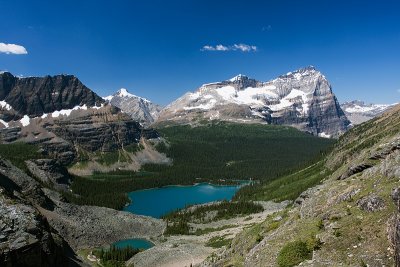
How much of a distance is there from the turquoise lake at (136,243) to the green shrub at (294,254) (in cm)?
9653

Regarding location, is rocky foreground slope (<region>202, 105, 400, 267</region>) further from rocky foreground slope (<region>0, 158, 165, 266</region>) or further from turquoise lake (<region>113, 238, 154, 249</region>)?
turquoise lake (<region>113, 238, 154, 249</region>)

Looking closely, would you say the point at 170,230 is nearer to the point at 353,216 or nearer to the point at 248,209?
the point at 248,209

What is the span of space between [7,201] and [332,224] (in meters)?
62.4

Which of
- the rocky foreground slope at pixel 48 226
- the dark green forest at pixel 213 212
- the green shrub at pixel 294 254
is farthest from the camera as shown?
the dark green forest at pixel 213 212

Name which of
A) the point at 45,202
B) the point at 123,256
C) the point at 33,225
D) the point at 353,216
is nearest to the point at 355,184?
the point at 353,216

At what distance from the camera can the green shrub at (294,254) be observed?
32.3 meters

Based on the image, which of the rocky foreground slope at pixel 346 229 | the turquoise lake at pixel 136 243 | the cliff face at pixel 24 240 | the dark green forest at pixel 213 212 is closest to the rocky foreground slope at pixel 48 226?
the cliff face at pixel 24 240

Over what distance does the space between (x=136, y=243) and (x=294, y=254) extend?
335ft

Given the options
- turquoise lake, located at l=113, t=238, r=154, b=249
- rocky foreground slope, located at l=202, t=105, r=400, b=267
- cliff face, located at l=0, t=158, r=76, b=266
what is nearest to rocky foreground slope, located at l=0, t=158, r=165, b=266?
cliff face, located at l=0, t=158, r=76, b=266

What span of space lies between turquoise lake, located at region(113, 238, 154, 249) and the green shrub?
96.5 m

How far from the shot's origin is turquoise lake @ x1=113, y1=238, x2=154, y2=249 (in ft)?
407

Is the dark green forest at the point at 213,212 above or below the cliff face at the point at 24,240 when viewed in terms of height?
below

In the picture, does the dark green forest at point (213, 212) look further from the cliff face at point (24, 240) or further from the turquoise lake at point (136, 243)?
the cliff face at point (24, 240)

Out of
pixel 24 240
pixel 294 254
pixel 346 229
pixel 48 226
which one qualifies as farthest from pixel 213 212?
pixel 346 229
